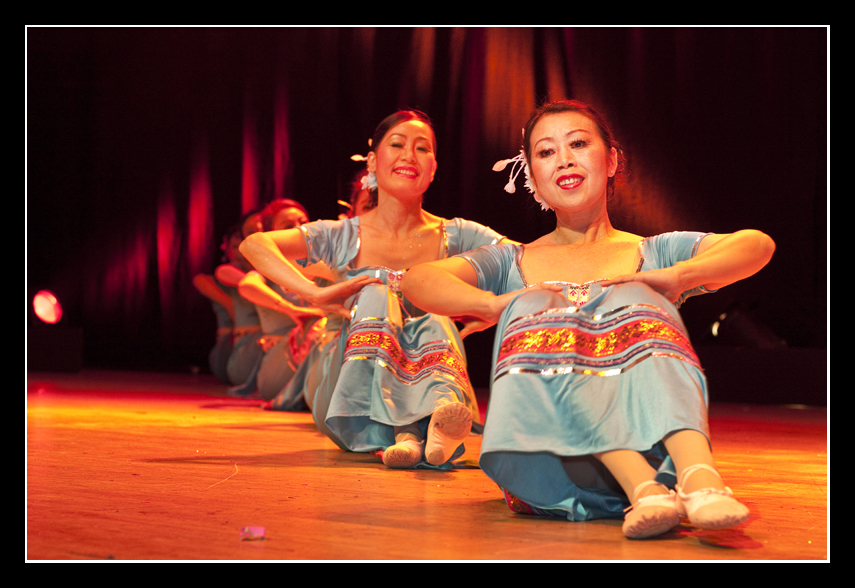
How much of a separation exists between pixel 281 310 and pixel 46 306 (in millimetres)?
3488

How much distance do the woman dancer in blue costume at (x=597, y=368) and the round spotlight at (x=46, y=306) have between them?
20.0ft

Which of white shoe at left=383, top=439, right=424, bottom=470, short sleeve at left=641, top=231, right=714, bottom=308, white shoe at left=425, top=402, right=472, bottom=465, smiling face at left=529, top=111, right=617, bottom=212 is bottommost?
white shoe at left=383, top=439, right=424, bottom=470

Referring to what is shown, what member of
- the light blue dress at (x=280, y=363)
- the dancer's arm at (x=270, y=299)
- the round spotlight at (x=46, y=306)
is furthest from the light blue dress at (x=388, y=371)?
the round spotlight at (x=46, y=306)

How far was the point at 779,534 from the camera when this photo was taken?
137cm

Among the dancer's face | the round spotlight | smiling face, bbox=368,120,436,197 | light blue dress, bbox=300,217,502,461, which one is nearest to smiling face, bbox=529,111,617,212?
light blue dress, bbox=300,217,502,461

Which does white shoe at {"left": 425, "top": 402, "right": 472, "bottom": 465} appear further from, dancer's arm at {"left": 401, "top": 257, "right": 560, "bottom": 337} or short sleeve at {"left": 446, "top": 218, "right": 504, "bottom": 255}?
short sleeve at {"left": 446, "top": 218, "right": 504, "bottom": 255}

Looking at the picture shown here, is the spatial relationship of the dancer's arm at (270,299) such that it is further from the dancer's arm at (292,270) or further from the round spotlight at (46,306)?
the round spotlight at (46,306)

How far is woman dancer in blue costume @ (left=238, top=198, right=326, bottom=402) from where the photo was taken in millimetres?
4406

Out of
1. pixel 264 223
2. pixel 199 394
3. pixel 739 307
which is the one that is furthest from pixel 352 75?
pixel 739 307

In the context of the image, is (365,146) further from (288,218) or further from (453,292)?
(453,292)

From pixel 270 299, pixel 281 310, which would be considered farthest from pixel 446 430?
pixel 270 299

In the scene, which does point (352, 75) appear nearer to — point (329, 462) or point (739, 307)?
point (739, 307)

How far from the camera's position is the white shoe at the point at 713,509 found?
1.19 m

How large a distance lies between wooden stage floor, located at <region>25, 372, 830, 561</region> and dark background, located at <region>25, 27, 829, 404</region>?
2.28m
